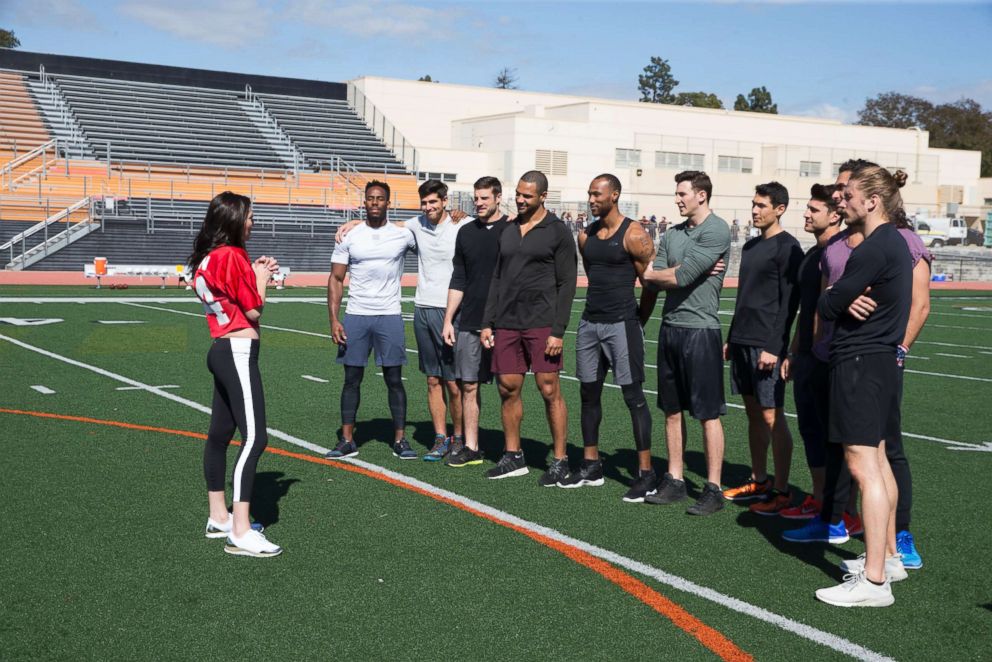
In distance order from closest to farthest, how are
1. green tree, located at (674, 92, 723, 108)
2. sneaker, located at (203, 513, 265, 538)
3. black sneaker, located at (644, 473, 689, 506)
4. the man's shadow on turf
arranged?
1. sneaker, located at (203, 513, 265, 538)
2. the man's shadow on turf
3. black sneaker, located at (644, 473, 689, 506)
4. green tree, located at (674, 92, 723, 108)

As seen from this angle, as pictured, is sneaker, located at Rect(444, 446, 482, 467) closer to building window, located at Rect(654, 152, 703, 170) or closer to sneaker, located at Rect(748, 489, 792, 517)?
sneaker, located at Rect(748, 489, 792, 517)

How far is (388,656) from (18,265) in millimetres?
28378

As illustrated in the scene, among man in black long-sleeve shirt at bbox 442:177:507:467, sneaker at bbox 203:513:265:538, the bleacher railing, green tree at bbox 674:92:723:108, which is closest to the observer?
sneaker at bbox 203:513:265:538

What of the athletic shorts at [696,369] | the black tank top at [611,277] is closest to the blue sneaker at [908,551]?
the athletic shorts at [696,369]

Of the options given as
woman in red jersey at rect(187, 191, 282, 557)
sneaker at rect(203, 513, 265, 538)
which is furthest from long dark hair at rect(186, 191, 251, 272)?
sneaker at rect(203, 513, 265, 538)

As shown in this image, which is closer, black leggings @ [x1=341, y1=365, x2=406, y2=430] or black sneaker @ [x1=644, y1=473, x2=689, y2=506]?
black sneaker @ [x1=644, y1=473, x2=689, y2=506]

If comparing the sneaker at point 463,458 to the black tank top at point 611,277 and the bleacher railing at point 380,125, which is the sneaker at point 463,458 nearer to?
the black tank top at point 611,277

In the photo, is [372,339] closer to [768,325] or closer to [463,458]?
[463,458]

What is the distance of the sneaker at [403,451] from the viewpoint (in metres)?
7.70

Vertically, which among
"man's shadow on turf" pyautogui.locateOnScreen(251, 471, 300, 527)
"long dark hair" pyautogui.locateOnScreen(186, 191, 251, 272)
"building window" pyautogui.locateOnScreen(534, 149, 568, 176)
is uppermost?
"building window" pyautogui.locateOnScreen(534, 149, 568, 176)

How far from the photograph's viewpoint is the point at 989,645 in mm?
4328

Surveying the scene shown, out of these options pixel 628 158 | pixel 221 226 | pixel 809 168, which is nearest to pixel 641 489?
pixel 221 226

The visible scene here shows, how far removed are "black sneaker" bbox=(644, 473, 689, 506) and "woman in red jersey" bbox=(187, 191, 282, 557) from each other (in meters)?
2.35

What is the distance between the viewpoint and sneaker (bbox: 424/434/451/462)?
7.65m
